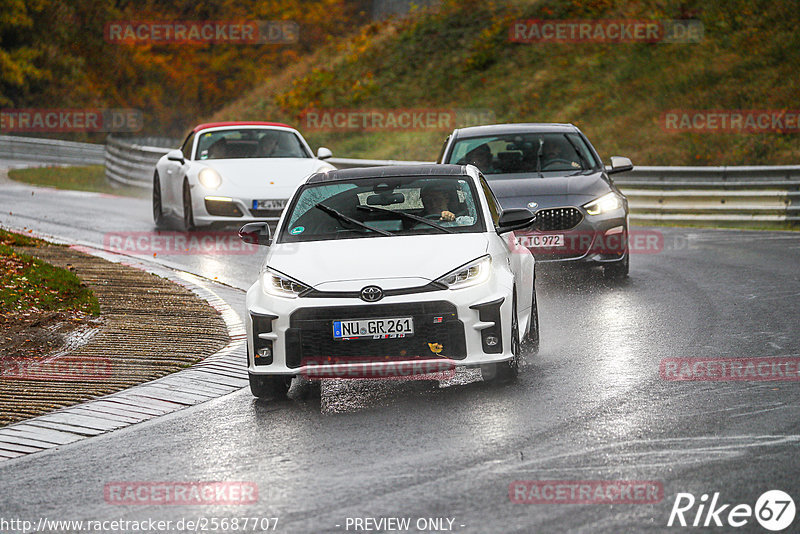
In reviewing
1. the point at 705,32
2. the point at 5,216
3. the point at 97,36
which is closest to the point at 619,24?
the point at 705,32

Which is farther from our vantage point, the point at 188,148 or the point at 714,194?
the point at 714,194

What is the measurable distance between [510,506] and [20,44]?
5588 centimetres

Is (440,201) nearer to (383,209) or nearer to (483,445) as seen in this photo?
(383,209)

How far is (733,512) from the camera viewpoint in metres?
5.35

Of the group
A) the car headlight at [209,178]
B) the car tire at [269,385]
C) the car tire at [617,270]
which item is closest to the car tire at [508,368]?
the car tire at [269,385]

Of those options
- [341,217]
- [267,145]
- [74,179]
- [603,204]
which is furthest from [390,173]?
[74,179]

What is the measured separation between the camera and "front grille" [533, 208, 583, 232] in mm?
13242

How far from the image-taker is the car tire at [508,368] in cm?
820

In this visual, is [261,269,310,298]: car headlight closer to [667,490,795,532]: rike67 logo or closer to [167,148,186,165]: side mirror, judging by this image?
[667,490,795,532]: rike67 logo

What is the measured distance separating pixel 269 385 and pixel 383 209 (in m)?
1.64

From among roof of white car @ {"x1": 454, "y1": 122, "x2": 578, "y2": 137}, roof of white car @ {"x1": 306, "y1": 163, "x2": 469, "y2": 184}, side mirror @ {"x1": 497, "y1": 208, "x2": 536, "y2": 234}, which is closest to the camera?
side mirror @ {"x1": 497, "y1": 208, "x2": 536, "y2": 234}

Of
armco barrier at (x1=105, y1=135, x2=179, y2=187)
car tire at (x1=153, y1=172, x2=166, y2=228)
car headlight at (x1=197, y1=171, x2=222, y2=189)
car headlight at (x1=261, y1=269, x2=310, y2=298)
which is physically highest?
car headlight at (x1=261, y1=269, x2=310, y2=298)

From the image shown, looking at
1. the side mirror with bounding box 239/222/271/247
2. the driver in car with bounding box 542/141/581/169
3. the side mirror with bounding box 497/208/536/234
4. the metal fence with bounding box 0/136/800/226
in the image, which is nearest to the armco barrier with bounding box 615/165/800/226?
the metal fence with bounding box 0/136/800/226

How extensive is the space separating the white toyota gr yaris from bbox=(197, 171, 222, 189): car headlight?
8.94 metres
